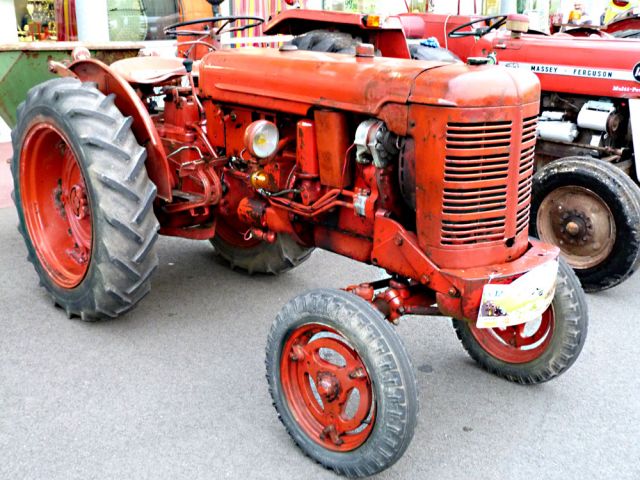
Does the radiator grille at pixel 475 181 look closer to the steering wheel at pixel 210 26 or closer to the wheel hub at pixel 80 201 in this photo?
the steering wheel at pixel 210 26

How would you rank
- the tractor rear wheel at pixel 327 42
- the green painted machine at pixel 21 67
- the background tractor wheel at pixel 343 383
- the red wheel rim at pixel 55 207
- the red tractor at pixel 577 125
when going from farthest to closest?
the green painted machine at pixel 21 67 → the red tractor at pixel 577 125 → the red wheel rim at pixel 55 207 → the tractor rear wheel at pixel 327 42 → the background tractor wheel at pixel 343 383

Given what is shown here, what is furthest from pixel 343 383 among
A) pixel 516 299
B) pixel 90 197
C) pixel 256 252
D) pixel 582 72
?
pixel 582 72

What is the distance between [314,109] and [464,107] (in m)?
0.75

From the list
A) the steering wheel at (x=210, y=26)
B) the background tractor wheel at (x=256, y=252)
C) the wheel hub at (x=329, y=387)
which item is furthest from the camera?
the background tractor wheel at (x=256, y=252)

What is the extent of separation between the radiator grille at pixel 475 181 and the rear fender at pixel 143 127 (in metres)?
1.62

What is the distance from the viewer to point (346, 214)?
3.12 metres

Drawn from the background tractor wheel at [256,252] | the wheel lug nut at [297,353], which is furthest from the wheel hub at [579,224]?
the wheel lug nut at [297,353]

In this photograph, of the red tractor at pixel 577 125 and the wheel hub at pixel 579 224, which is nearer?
the red tractor at pixel 577 125

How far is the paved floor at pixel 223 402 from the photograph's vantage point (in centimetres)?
277

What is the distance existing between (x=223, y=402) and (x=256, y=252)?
4.79 ft

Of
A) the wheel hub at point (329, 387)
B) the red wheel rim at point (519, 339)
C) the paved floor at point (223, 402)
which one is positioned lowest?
the paved floor at point (223, 402)

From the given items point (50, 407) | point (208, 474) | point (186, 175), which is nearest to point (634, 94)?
point (186, 175)

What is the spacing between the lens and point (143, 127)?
12.0ft

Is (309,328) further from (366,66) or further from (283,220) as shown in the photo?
(366,66)
